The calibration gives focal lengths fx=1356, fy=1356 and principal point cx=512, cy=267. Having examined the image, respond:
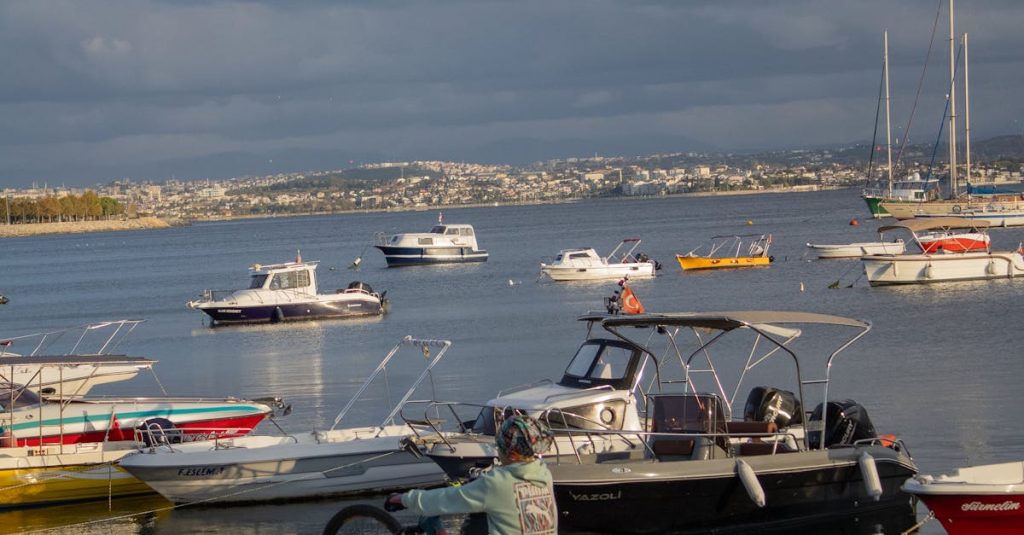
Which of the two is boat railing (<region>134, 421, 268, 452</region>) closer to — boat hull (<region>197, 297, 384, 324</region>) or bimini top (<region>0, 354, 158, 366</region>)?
bimini top (<region>0, 354, 158, 366</region>)

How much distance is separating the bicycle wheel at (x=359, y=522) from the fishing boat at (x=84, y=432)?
10121mm

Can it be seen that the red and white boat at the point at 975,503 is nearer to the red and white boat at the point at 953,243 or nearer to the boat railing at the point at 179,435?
the boat railing at the point at 179,435

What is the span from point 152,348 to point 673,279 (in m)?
29.3

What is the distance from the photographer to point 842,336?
37.5 metres

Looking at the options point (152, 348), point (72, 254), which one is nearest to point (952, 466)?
point (152, 348)

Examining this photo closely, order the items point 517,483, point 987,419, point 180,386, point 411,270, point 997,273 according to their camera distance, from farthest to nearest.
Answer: point 411,270 → point 997,273 → point 180,386 → point 987,419 → point 517,483

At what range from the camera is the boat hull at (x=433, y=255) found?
8775 cm

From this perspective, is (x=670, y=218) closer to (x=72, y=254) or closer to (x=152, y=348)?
(x=72, y=254)

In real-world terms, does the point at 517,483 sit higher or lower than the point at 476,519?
higher

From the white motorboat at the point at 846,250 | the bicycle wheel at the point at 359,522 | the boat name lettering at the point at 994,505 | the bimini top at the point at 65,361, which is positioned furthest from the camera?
the white motorboat at the point at 846,250

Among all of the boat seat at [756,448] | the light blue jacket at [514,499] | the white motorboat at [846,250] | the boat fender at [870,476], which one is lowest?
the white motorboat at [846,250]

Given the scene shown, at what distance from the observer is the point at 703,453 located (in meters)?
16.7

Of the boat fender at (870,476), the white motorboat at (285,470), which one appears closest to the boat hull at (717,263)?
the white motorboat at (285,470)

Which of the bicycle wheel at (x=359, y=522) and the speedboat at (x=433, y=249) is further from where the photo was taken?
the speedboat at (x=433, y=249)
